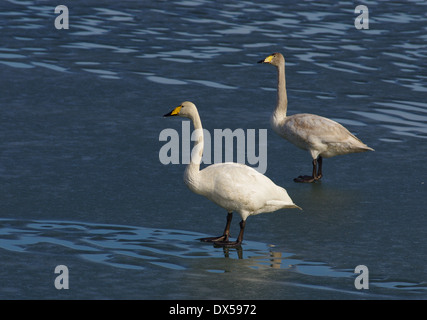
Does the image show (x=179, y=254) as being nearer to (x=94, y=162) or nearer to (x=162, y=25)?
(x=94, y=162)

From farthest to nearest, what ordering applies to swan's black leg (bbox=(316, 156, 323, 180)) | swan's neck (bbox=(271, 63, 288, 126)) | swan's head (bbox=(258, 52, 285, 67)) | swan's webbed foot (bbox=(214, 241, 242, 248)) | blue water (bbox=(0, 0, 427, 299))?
swan's head (bbox=(258, 52, 285, 67))
swan's neck (bbox=(271, 63, 288, 126))
swan's black leg (bbox=(316, 156, 323, 180))
swan's webbed foot (bbox=(214, 241, 242, 248))
blue water (bbox=(0, 0, 427, 299))

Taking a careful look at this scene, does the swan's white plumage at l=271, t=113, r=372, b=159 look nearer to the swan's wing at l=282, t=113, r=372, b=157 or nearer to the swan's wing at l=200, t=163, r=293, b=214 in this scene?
the swan's wing at l=282, t=113, r=372, b=157

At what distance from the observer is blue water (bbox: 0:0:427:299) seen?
8.81m

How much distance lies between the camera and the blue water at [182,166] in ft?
28.9

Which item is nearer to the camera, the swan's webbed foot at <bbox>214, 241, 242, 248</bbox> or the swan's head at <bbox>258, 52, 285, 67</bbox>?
the swan's webbed foot at <bbox>214, 241, 242, 248</bbox>

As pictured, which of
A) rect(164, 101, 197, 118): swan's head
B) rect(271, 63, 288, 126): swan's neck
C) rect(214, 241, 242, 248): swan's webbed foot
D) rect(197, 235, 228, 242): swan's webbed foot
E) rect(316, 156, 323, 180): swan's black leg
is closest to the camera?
rect(214, 241, 242, 248): swan's webbed foot

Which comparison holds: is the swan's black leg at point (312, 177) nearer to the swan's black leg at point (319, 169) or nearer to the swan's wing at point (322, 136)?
the swan's black leg at point (319, 169)

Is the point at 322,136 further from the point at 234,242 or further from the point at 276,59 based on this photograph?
the point at 234,242

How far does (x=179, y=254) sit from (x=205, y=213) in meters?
1.57

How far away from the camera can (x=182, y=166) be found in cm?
1302

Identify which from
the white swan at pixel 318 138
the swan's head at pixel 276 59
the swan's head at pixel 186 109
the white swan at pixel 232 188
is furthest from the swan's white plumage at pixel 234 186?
the swan's head at pixel 276 59

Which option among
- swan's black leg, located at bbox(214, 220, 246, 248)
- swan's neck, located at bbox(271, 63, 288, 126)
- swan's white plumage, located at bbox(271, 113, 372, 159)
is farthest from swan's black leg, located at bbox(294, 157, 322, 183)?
swan's black leg, located at bbox(214, 220, 246, 248)

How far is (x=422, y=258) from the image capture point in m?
9.34

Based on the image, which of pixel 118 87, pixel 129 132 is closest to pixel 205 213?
pixel 129 132
